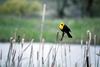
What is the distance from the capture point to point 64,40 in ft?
11.5

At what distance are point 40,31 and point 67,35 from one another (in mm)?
289

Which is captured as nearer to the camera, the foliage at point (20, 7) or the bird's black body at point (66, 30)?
the bird's black body at point (66, 30)

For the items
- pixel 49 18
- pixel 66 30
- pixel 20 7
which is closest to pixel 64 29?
pixel 66 30

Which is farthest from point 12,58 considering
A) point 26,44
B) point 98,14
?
point 98,14

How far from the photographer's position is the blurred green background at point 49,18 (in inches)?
142

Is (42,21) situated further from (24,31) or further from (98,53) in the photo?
(98,53)

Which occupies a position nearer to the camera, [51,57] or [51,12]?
[51,57]

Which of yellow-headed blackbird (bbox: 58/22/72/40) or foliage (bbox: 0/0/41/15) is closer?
yellow-headed blackbird (bbox: 58/22/72/40)

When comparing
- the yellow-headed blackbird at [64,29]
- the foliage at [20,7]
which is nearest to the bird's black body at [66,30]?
the yellow-headed blackbird at [64,29]

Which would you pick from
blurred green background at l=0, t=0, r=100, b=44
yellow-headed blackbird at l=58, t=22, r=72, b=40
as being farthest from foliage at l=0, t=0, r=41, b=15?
yellow-headed blackbird at l=58, t=22, r=72, b=40

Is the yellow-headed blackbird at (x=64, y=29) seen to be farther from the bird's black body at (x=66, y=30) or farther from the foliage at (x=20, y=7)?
the foliage at (x=20, y=7)

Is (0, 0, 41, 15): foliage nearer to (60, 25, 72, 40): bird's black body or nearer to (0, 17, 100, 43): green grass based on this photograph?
(0, 17, 100, 43): green grass

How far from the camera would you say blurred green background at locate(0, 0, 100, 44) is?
3.60 meters

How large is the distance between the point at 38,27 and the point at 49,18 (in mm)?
156
